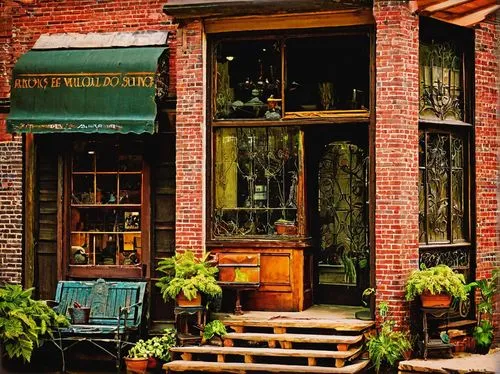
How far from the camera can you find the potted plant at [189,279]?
37.8ft

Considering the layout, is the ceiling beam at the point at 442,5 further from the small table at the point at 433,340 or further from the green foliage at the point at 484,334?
the green foliage at the point at 484,334

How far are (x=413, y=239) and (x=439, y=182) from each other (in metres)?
1.31

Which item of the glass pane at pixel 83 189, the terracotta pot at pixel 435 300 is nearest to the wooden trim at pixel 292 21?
the glass pane at pixel 83 189

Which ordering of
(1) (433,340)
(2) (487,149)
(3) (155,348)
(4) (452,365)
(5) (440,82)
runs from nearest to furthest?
(4) (452,365) < (1) (433,340) < (3) (155,348) < (5) (440,82) < (2) (487,149)

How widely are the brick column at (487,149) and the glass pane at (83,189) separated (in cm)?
601

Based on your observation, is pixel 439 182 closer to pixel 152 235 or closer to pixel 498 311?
pixel 498 311

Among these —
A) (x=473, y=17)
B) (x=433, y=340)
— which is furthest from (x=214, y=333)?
(x=473, y=17)

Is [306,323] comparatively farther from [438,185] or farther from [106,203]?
[106,203]

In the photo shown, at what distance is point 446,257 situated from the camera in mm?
12469

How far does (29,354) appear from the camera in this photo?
1178 centimetres

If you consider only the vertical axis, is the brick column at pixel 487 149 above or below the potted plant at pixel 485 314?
above

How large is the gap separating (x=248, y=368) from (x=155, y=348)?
1.79 m

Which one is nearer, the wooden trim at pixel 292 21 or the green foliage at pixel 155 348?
the wooden trim at pixel 292 21

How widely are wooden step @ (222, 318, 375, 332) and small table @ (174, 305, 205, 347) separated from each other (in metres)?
0.35
